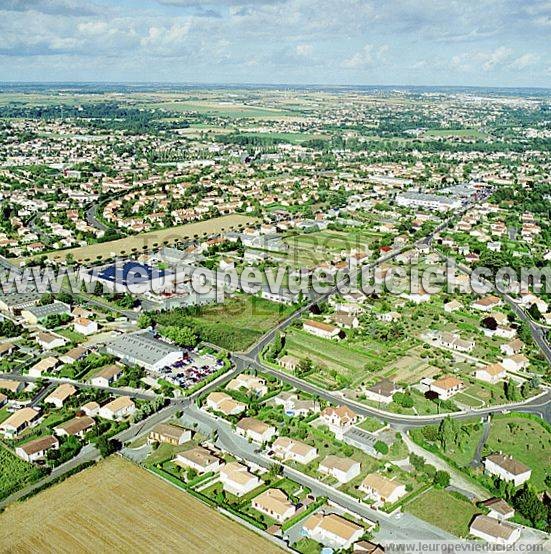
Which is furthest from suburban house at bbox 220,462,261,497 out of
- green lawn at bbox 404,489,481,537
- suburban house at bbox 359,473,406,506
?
green lawn at bbox 404,489,481,537

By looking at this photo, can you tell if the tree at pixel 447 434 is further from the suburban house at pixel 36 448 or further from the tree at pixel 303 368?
the suburban house at pixel 36 448

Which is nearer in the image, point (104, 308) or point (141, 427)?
point (141, 427)

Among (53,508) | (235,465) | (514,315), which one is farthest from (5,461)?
(514,315)

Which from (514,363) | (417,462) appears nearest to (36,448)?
(417,462)

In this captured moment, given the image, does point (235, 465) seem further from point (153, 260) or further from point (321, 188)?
point (321, 188)

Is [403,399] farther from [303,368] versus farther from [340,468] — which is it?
[340,468]

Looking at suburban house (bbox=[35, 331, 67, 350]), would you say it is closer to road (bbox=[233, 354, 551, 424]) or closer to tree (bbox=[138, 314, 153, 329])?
tree (bbox=[138, 314, 153, 329])

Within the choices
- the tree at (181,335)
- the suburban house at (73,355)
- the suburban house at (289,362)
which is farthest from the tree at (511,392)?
the suburban house at (73,355)
